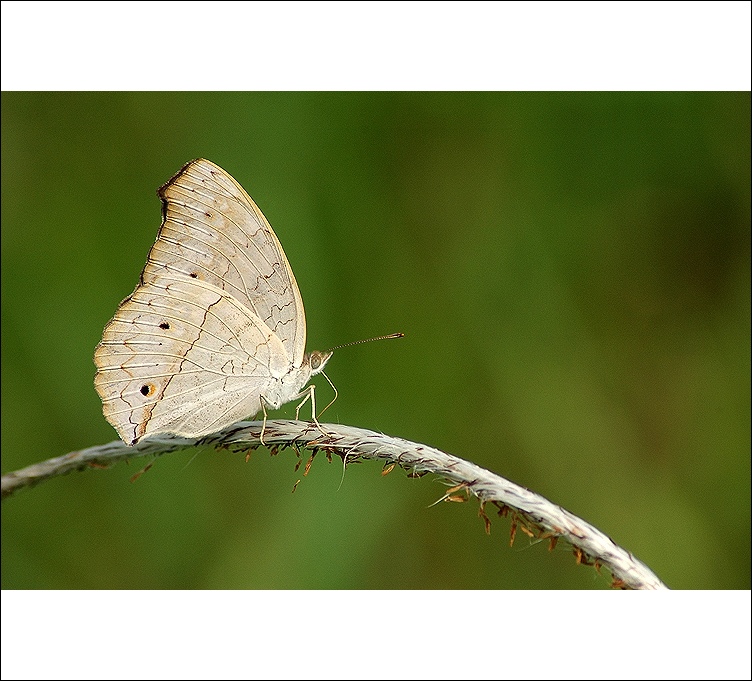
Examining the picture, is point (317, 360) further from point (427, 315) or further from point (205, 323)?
point (427, 315)

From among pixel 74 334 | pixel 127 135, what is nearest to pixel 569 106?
pixel 127 135

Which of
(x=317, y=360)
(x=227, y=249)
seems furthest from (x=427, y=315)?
(x=227, y=249)

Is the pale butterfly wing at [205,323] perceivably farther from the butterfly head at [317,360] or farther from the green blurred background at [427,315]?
the green blurred background at [427,315]

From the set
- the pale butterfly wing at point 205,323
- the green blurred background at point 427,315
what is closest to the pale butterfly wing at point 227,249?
the pale butterfly wing at point 205,323

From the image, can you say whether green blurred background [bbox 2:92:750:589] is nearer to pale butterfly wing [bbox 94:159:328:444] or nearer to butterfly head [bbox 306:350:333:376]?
butterfly head [bbox 306:350:333:376]

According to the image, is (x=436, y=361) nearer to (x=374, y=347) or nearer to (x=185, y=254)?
(x=374, y=347)

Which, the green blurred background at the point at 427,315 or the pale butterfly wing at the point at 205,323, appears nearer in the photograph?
the pale butterfly wing at the point at 205,323

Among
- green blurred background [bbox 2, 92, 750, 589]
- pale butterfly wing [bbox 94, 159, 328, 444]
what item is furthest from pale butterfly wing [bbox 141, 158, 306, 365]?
green blurred background [bbox 2, 92, 750, 589]
